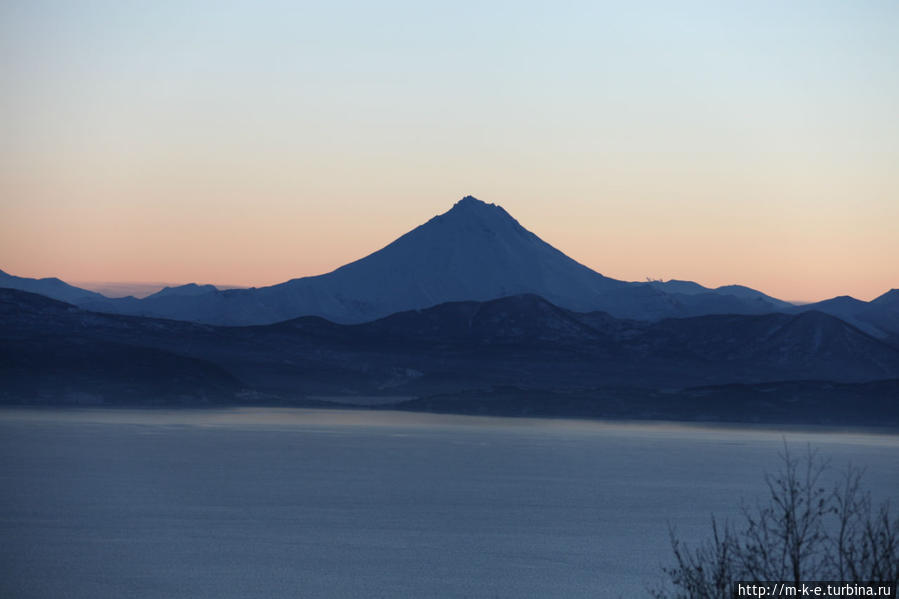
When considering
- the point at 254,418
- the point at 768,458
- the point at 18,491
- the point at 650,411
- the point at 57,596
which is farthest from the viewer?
the point at 650,411

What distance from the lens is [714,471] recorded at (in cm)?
8600

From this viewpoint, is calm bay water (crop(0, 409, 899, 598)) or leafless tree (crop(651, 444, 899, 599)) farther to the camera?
calm bay water (crop(0, 409, 899, 598))

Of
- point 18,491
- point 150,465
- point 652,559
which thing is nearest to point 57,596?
point 652,559

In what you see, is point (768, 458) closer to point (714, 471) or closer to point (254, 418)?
point (714, 471)

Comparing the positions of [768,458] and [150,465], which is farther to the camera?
[768,458]

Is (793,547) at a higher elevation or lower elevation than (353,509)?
higher

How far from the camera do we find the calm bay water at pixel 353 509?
3897 centimetres

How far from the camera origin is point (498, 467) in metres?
84.7

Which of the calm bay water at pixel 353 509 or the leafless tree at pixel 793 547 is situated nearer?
the leafless tree at pixel 793 547

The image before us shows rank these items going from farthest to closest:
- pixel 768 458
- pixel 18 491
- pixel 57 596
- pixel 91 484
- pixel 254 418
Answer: pixel 254 418, pixel 768 458, pixel 91 484, pixel 18 491, pixel 57 596

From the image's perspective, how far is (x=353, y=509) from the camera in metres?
57.7

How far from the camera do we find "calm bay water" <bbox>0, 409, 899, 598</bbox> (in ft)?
128

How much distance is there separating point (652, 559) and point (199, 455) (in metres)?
51.1

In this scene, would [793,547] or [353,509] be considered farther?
[353,509]
